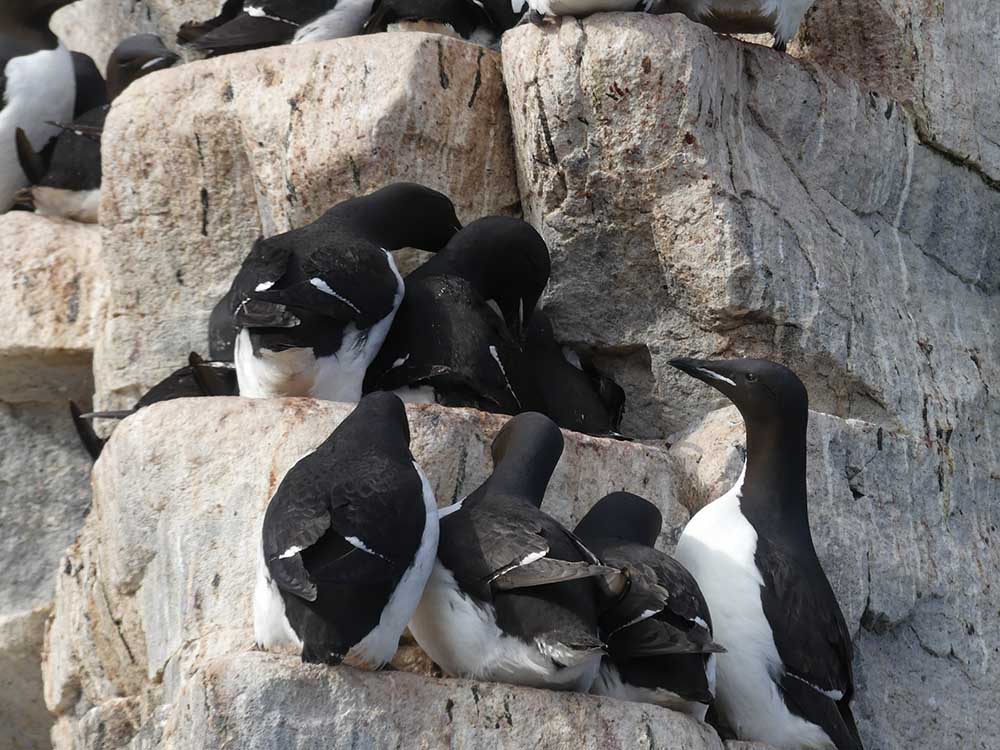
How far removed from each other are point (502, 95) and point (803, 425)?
1.75 m

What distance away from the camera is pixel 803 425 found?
17.1 feet

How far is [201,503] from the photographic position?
477cm

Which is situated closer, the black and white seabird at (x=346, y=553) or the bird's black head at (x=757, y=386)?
the black and white seabird at (x=346, y=553)

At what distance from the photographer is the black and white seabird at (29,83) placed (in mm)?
7383

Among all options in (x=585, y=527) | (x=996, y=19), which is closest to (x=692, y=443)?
(x=585, y=527)

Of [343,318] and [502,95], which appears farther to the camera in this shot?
[502,95]

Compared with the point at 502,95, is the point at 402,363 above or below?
below

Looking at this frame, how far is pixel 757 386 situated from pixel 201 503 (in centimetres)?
166

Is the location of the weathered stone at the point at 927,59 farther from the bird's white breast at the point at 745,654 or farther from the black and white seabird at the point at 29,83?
the black and white seabird at the point at 29,83

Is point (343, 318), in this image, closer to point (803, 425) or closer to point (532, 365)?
point (532, 365)

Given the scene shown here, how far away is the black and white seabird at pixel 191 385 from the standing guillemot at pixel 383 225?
0.08 metres

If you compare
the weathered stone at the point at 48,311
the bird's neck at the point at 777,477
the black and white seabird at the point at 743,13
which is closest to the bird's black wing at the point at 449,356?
the bird's neck at the point at 777,477

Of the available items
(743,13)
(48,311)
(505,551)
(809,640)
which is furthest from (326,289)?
(48,311)

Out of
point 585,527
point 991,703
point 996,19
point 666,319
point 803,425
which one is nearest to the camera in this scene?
point 585,527
